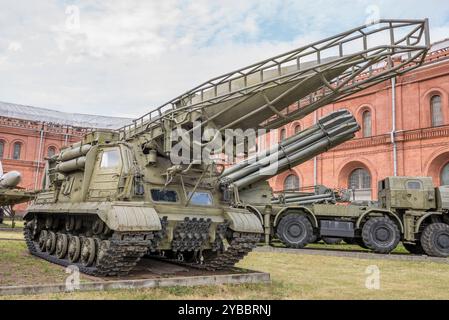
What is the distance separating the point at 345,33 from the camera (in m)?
7.09

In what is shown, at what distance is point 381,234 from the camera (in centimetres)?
1480

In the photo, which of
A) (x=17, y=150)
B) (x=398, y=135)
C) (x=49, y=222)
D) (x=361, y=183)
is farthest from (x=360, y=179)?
(x=17, y=150)

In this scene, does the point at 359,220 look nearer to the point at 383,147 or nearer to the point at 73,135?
the point at 383,147

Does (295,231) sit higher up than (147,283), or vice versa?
(295,231)

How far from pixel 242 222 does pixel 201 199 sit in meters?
0.99

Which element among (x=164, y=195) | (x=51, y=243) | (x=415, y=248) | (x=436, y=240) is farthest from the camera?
(x=415, y=248)

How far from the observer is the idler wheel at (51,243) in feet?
35.6

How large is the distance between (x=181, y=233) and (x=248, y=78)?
3.04 m

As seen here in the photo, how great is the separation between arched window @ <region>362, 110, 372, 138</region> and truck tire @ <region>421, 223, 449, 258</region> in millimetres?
16405

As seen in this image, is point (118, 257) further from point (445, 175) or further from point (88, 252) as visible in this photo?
point (445, 175)


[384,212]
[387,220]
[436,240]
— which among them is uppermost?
[384,212]

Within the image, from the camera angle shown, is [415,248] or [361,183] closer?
[415,248]
